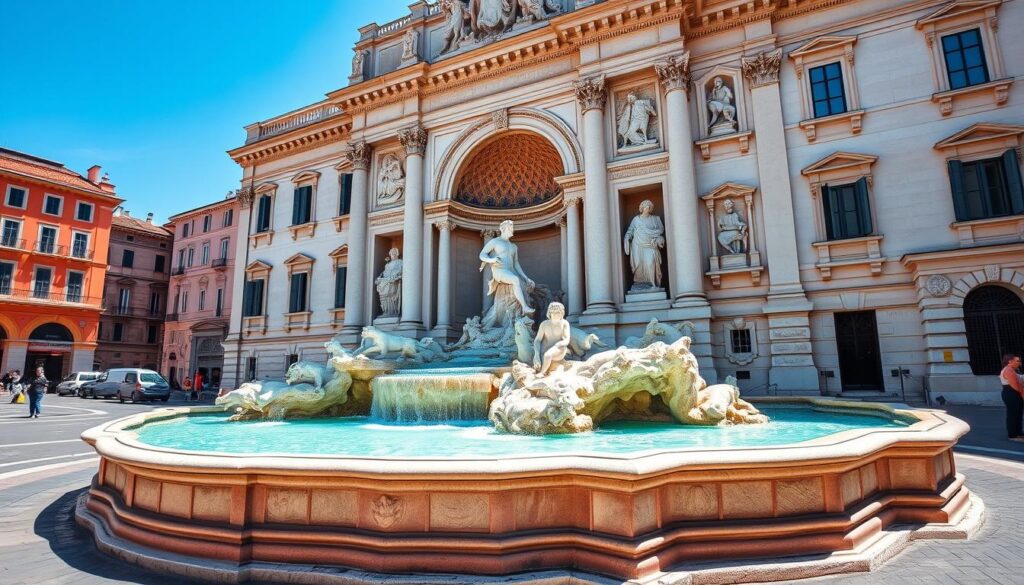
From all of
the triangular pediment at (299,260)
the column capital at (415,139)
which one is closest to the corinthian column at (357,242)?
the column capital at (415,139)

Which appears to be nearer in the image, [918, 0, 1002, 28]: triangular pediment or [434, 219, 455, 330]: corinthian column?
[918, 0, 1002, 28]: triangular pediment

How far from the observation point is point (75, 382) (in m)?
31.4

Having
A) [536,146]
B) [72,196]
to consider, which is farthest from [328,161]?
[72,196]

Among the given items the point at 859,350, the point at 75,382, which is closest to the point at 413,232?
the point at 859,350

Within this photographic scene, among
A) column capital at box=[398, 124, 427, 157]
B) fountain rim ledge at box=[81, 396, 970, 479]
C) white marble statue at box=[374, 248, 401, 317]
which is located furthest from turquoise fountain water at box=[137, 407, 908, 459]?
column capital at box=[398, 124, 427, 157]

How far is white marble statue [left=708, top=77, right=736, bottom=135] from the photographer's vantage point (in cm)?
1545

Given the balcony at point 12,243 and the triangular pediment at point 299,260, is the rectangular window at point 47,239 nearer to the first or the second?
the balcony at point 12,243

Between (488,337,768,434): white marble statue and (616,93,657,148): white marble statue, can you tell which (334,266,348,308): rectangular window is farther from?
(488,337,768,434): white marble statue

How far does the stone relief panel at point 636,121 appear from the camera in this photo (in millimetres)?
16172

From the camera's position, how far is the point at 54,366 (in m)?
35.9

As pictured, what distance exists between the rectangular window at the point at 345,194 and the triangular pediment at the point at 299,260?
99.2 inches

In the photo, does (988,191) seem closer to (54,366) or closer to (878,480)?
(878,480)

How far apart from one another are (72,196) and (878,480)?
158 feet

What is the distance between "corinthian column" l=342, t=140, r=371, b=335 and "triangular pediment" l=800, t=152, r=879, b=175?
15.8m
